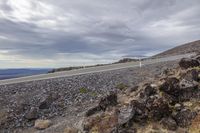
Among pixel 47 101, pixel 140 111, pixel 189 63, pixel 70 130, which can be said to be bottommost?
pixel 70 130

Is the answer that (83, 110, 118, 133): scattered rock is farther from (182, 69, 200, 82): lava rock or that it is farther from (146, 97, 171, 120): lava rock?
(182, 69, 200, 82): lava rock

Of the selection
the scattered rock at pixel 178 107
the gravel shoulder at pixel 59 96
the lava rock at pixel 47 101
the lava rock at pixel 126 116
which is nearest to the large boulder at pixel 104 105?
the gravel shoulder at pixel 59 96

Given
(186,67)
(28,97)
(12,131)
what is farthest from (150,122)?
(28,97)

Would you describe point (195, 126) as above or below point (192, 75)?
below

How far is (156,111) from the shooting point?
13914mm

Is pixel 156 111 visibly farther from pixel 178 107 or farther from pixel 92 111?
pixel 92 111

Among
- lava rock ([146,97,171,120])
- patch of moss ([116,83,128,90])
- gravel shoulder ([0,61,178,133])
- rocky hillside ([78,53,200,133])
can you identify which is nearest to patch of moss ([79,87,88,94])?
gravel shoulder ([0,61,178,133])

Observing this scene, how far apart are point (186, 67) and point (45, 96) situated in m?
8.32

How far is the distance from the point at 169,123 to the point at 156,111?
0.92 metres

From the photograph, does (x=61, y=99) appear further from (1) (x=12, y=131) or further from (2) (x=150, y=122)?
(2) (x=150, y=122)

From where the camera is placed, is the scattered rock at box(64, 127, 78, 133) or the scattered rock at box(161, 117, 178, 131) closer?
the scattered rock at box(161, 117, 178, 131)

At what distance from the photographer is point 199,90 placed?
15031 mm

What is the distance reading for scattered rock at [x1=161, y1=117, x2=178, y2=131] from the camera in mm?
12984

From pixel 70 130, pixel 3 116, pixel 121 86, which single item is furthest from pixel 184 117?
pixel 3 116
